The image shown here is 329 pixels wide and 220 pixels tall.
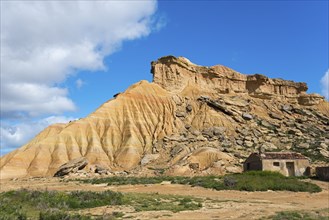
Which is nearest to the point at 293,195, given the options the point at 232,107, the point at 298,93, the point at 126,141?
the point at 126,141

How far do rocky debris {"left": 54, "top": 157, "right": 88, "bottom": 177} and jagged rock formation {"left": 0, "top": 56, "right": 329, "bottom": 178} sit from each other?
52.5 inches

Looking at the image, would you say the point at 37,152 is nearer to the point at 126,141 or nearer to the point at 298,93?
the point at 126,141

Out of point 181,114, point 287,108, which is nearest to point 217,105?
point 181,114

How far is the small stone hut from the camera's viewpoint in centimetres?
4453

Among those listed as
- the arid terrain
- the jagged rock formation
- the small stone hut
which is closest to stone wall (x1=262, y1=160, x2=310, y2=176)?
the small stone hut

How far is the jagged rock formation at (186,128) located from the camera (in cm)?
5806

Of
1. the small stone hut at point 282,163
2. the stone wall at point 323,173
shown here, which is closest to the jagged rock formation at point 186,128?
the small stone hut at point 282,163

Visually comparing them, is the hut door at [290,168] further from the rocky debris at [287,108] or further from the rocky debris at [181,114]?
the rocky debris at [287,108]

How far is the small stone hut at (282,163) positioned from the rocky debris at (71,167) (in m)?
23.7

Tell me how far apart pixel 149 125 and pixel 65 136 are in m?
14.4

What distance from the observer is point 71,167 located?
5334 cm

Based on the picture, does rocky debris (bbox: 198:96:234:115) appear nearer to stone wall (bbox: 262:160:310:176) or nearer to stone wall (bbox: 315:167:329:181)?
stone wall (bbox: 262:160:310:176)

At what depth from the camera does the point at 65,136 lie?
64750 millimetres

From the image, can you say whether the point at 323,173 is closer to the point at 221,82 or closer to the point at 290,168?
the point at 290,168
